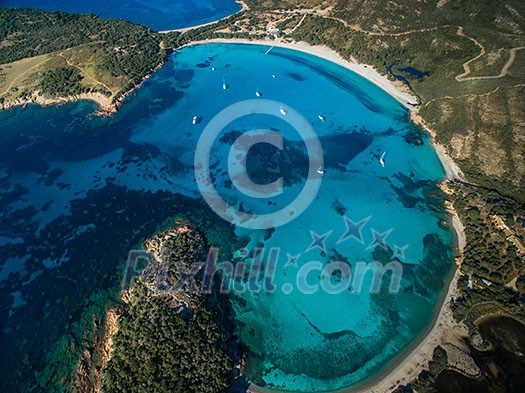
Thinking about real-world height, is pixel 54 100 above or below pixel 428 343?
below

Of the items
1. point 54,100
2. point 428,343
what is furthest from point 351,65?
point 54,100

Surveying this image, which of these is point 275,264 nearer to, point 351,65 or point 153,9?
point 351,65

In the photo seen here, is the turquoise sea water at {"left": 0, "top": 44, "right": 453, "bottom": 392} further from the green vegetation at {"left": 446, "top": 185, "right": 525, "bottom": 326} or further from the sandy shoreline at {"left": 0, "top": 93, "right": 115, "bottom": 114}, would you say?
the green vegetation at {"left": 446, "top": 185, "right": 525, "bottom": 326}

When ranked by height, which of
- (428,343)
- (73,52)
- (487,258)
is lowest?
(73,52)

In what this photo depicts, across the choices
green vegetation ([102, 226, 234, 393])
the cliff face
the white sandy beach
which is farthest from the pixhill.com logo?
the white sandy beach

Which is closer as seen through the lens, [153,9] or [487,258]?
[487,258]

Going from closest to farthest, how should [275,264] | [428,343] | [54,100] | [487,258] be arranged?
[428,343], [487,258], [275,264], [54,100]

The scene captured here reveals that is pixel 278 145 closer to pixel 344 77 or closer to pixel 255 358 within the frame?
pixel 344 77

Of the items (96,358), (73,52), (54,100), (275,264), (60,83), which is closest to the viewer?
(96,358)

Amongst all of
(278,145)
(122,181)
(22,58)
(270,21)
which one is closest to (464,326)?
(278,145)
